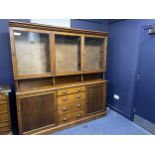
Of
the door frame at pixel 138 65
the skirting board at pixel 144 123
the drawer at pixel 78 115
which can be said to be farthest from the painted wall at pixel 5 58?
the skirting board at pixel 144 123

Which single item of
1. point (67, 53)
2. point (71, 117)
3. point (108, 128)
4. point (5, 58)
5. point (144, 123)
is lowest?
point (108, 128)

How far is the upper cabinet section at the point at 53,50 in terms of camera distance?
1897 mm

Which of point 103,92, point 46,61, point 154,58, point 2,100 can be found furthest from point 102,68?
point 2,100

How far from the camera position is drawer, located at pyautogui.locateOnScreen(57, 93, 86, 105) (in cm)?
219

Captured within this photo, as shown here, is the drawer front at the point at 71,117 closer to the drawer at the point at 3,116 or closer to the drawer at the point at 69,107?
the drawer at the point at 69,107

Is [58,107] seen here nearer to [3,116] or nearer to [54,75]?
[54,75]

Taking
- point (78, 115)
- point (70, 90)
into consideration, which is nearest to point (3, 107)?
point (70, 90)

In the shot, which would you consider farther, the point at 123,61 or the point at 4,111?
the point at 123,61

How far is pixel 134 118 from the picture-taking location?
2.59 meters

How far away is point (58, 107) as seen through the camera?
7.20 feet

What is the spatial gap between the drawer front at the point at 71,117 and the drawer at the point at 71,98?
0.26 meters

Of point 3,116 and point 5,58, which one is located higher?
point 5,58

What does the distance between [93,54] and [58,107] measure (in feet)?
4.31

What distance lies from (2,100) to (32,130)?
0.67 m
